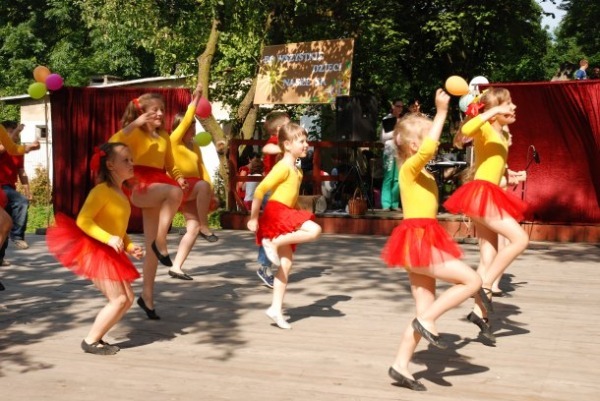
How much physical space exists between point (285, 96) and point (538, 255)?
6.15 metres

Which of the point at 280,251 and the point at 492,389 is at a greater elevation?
the point at 280,251

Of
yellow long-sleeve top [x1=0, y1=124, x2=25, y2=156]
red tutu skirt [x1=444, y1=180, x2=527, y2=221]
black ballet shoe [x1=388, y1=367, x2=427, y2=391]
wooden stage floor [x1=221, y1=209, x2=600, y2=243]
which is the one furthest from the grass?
black ballet shoe [x1=388, y1=367, x2=427, y2=391]

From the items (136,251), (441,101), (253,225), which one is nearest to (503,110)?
(441,101)

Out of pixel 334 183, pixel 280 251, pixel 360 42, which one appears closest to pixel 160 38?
pixel 360 42

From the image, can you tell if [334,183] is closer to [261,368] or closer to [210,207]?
[210,207]

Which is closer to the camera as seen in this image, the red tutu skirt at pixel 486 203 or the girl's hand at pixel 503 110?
the girl's hand at pixel 503 110

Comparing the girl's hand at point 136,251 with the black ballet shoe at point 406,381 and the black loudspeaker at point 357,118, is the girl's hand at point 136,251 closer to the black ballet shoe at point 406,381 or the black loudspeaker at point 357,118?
the black ballet shoe at point 406,381

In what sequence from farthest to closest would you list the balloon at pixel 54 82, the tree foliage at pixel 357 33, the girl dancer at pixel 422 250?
the tree foliage at pixel 357 33 → the balloon at pixel 54 82 → the girl dancer at pixel 422 250

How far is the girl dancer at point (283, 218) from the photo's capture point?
25.4 feet

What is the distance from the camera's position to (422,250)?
5773 millimetres

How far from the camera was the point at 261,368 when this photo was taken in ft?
21.0

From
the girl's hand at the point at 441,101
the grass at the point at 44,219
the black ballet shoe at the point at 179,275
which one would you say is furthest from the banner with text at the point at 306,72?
the girl's hand at the point at 441,101

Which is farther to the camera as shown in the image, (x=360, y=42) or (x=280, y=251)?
(x=360, y=42)

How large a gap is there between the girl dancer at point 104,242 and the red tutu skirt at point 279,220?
144 cm
